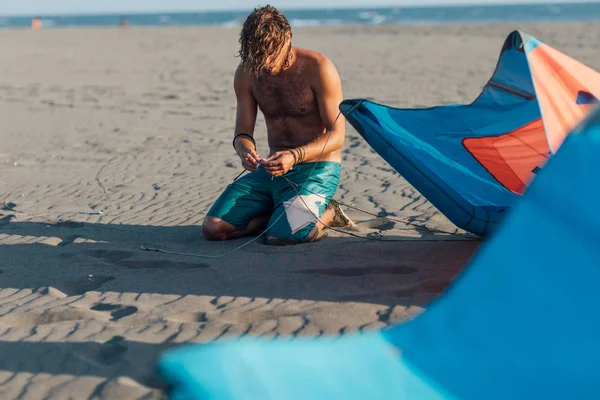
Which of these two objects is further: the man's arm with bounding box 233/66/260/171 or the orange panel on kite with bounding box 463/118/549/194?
the man's arm with bounding box 233/66/260/171

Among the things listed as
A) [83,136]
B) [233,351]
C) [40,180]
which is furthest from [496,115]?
[83,136]

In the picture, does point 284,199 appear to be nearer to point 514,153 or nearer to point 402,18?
point 514,153

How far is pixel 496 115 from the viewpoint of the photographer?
15.1ft

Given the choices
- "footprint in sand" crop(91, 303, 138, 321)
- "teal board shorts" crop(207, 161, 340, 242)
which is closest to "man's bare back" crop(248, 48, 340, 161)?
"teal board shorts" crop(207, 161, 340, 242)

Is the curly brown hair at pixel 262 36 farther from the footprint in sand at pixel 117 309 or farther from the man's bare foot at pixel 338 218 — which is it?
the footprint in sand at pixel 117 309

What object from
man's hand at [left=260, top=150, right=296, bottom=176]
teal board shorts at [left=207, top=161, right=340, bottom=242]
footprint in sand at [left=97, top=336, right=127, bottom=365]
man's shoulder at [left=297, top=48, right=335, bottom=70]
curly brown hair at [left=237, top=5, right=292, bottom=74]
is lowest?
footprint in sand at [left=97, top=336, right=127, bottom=365]

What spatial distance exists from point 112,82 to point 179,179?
7.52 m

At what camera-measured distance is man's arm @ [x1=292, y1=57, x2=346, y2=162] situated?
15.3ft

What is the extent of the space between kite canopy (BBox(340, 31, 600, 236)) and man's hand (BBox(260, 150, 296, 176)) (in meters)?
0.44

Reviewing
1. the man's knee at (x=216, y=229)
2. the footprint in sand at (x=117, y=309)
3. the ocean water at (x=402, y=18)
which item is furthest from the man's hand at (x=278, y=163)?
the ocean water at (x=402, y=18)

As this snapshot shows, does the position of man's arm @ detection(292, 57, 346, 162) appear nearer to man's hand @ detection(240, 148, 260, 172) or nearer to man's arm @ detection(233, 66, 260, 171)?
man's hand @ detection(240, 148, 260, 172)

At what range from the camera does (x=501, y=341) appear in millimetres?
2662

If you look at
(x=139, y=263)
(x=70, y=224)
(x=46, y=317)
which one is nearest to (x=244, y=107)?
(x=139, y=263)

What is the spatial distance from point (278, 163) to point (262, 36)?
0.74 meters
